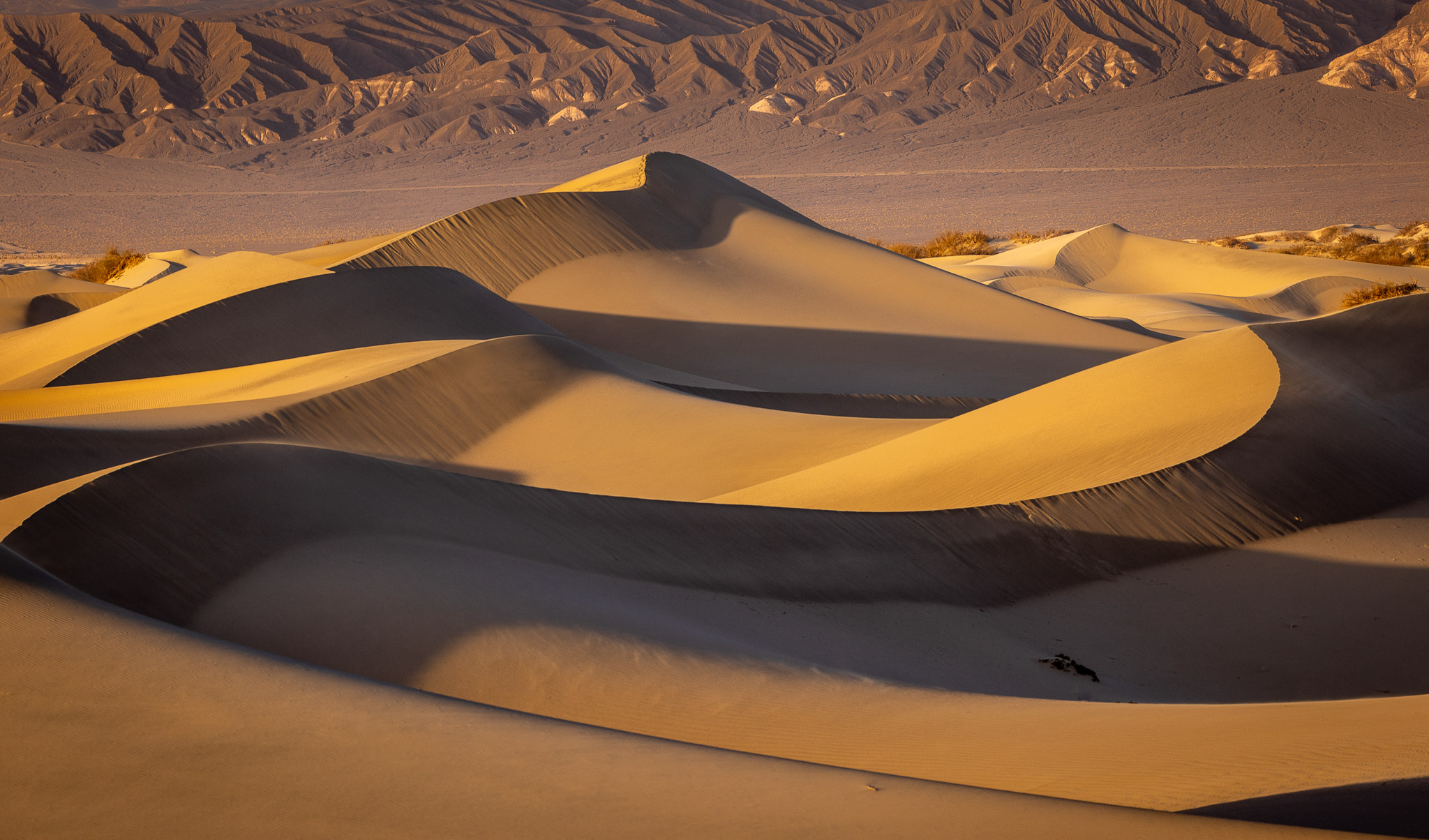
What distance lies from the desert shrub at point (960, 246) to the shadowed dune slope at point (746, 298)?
11.7 metres

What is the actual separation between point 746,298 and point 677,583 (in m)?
9.09

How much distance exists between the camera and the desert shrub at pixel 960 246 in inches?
1044

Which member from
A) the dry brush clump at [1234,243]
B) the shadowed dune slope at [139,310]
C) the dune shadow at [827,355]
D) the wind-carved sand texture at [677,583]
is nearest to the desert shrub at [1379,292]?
the dune shadow at [827,355]

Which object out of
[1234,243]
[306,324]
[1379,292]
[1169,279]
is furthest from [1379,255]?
[306,324]

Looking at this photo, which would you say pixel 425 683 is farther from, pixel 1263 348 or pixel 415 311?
pixel 415 311

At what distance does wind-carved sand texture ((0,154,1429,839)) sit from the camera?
90.0 inches

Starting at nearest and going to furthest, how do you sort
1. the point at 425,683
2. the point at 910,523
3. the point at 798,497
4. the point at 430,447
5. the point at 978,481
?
1. the point at 425,683
2. the point at 910,523
3. the point at 978,481
4. the point at 798,497
5. the point at 430,447

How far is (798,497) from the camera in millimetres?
6598

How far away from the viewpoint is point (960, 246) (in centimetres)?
2708

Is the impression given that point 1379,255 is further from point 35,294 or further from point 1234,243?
point 35,294

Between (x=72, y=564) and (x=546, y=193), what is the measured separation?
1116 cm

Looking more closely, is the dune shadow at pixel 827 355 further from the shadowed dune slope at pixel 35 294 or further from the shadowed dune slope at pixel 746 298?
the shadowed dune slope at pixel 35 294

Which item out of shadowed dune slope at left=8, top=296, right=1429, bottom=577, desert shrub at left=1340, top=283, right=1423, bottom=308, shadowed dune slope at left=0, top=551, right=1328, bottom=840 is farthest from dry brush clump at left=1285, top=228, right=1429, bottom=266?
shadowed dune slope at left=0, top=551, right=1328, bottom=840

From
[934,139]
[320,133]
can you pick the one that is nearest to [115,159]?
[320,133]
